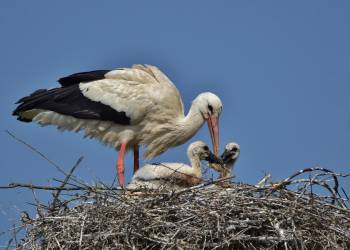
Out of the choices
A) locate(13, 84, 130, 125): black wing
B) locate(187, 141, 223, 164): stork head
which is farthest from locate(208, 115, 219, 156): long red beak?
locate(13, 84, 130, 125): black wing

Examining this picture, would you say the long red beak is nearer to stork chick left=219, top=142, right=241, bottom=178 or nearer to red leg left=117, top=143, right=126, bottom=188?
stork chick left=219, top=142, right=241, bottom=178

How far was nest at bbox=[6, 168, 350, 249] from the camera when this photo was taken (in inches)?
294

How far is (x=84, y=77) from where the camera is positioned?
10547mm

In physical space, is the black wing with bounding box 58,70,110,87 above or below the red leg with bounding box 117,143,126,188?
above

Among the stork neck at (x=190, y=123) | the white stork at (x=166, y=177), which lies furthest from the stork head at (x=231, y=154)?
the white stork at (x=166, y=177)

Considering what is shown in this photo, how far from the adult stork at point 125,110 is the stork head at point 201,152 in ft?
2.31

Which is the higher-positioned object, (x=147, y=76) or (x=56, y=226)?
(x=147, y=76)

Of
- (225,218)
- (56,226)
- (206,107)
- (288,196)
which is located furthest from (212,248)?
(206,107)

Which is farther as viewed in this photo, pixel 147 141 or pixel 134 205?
pixel 147 141

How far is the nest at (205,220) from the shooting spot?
7.47 metres

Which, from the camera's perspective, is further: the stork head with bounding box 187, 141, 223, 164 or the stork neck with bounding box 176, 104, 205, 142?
the stork neck with bounding box 176, 104, 205, 142

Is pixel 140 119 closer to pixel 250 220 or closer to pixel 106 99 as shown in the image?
pixel 106 99

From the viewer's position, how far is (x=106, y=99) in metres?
10.4

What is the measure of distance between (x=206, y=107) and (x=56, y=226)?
267 cm
